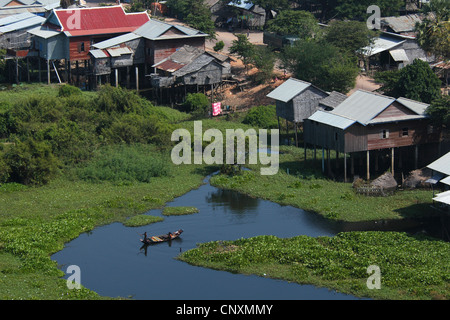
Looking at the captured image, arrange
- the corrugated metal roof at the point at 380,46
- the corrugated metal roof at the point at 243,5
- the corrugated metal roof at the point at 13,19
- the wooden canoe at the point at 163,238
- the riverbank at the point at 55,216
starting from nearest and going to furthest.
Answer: the riverbank at the point at 55,216, the wooden canoe at the point at 163,238, the corrugated metal roof at the point at 380,46, the corrugated metal roof at the point at 13,19, the corrugated metal roof at the point at 243,5

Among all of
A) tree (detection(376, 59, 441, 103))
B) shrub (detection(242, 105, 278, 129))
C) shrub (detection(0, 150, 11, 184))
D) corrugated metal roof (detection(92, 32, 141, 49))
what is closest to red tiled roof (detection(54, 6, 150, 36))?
corrugated metal roof (detection(92, 32, 141, 49))

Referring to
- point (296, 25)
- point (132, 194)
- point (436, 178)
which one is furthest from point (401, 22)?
point (132, 194)

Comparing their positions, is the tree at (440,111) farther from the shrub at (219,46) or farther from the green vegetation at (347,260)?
the shrub at (219,46)

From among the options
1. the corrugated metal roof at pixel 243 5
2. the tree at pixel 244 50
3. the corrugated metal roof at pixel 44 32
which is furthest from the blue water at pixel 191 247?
the corrugated metal roof at pixel 243 5

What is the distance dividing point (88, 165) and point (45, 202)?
6086mm

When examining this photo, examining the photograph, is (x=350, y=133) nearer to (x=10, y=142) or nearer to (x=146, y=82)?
(x=10, y=142)

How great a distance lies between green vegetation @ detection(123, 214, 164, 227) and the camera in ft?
134

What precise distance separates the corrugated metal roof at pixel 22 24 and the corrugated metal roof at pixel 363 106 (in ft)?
116

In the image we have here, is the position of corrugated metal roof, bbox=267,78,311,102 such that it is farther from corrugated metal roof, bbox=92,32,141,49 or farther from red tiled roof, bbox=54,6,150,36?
red tiled roof, bbox=54,6,150,36

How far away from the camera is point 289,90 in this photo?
53.7 metres

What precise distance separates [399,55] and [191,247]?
3501 cm

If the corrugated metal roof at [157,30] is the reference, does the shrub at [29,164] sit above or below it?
below

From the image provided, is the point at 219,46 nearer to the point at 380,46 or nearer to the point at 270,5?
the point at 270,5

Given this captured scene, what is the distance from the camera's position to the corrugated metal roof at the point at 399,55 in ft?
215
